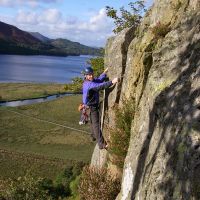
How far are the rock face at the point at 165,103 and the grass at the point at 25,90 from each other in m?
126

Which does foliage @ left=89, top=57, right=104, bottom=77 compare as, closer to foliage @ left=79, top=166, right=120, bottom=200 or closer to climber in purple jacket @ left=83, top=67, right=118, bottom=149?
climber in purple jacket @ left=83, top=67, right=118, bottom=149

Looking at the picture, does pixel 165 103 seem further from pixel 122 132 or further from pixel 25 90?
pixel 25 90

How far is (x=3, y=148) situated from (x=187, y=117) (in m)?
70.4

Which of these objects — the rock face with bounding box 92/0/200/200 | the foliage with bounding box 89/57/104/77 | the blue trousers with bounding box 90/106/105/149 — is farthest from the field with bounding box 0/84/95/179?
the rock face with bounding box 92/0/200/200

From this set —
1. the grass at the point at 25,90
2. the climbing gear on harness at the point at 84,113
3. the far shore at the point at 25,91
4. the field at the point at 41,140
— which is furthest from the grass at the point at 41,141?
the climbing gear on harness at the point at 84,113

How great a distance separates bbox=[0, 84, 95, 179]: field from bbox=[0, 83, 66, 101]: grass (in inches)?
647

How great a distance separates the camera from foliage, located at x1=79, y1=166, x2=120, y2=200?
16.4 metres

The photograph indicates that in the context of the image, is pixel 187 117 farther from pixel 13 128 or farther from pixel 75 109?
pixel 75 109

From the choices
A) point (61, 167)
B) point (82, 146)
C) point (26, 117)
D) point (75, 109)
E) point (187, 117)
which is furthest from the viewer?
point (75, 109)

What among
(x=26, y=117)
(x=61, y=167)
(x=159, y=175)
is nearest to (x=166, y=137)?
(x=159, y=175)

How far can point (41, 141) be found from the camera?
87.8 m

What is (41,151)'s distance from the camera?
255 feet

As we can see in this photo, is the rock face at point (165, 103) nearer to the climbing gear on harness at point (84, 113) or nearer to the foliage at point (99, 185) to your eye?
the climbing gear on harness at point (84, 113)

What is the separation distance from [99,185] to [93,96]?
3561mm
